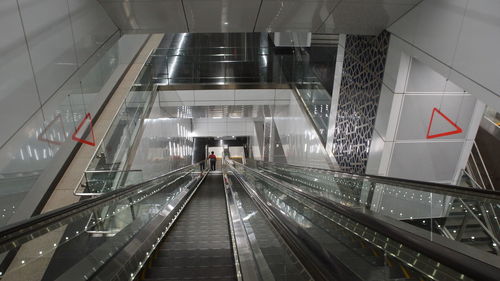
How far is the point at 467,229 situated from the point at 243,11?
4108mm

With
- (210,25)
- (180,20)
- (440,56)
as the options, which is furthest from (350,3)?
(180,20)

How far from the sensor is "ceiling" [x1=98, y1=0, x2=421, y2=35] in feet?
15.4

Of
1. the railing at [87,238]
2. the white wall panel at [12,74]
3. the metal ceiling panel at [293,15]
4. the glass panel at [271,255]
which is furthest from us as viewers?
the metal ceiling panel at [293,15]

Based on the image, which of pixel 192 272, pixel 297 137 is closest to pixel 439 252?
pixel 192 272

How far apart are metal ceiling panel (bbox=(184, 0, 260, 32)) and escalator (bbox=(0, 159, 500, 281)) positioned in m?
2.67

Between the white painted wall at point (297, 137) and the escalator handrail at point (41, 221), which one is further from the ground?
the white painted wall at point (297, 137)

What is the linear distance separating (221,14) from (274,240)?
12.9ft

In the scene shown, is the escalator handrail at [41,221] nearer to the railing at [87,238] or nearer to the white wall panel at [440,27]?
the railing at [87,238]

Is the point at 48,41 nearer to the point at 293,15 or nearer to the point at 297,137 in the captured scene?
the point at 293,15

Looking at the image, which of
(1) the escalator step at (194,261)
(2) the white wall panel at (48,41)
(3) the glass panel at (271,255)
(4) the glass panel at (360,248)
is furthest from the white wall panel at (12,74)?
(4) the glass panel at (360,248)

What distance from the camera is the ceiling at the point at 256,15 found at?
468cm

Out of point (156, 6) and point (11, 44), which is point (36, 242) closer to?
point (11, 44)

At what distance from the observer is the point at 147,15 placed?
5.14 meters

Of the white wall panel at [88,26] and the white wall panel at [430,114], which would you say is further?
the white wall panel at [430,114]
